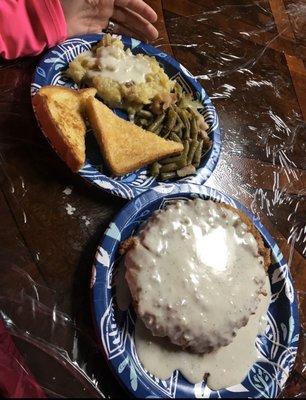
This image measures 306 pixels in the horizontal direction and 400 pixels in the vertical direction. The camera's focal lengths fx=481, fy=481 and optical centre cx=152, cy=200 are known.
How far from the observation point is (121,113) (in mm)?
1409

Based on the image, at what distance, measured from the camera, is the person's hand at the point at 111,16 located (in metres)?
1.45

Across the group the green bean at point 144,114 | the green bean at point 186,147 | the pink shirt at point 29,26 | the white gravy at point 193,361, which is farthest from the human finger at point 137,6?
the white gravy at point 193,361

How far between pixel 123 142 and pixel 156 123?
0.15 meters

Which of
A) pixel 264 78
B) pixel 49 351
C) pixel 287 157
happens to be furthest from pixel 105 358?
pixel 264 78

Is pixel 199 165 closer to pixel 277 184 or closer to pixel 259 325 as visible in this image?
pixel 277 184

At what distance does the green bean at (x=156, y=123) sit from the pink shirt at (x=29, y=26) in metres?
0.36

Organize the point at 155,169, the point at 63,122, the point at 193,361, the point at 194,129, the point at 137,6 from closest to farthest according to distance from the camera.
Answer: the point at 193,361 → the point at 63,122 → the point at 155,169 → the point at 194,129 → the point at 137,6

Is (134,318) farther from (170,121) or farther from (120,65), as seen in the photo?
(120,65)

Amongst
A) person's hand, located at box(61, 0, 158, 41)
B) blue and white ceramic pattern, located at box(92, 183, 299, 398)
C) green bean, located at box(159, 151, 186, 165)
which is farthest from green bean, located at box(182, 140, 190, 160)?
person's hand, located at box(61, 0, 158, 41)

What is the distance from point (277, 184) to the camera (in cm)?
153

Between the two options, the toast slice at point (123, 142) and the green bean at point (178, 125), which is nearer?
the toast slice at point (123, 142)

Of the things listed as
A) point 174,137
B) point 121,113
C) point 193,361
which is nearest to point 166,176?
point 174,137

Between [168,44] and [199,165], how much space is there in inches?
20.6

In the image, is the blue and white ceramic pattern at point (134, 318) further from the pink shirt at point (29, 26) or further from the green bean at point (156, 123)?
the pink shirt at point (29, 26)
